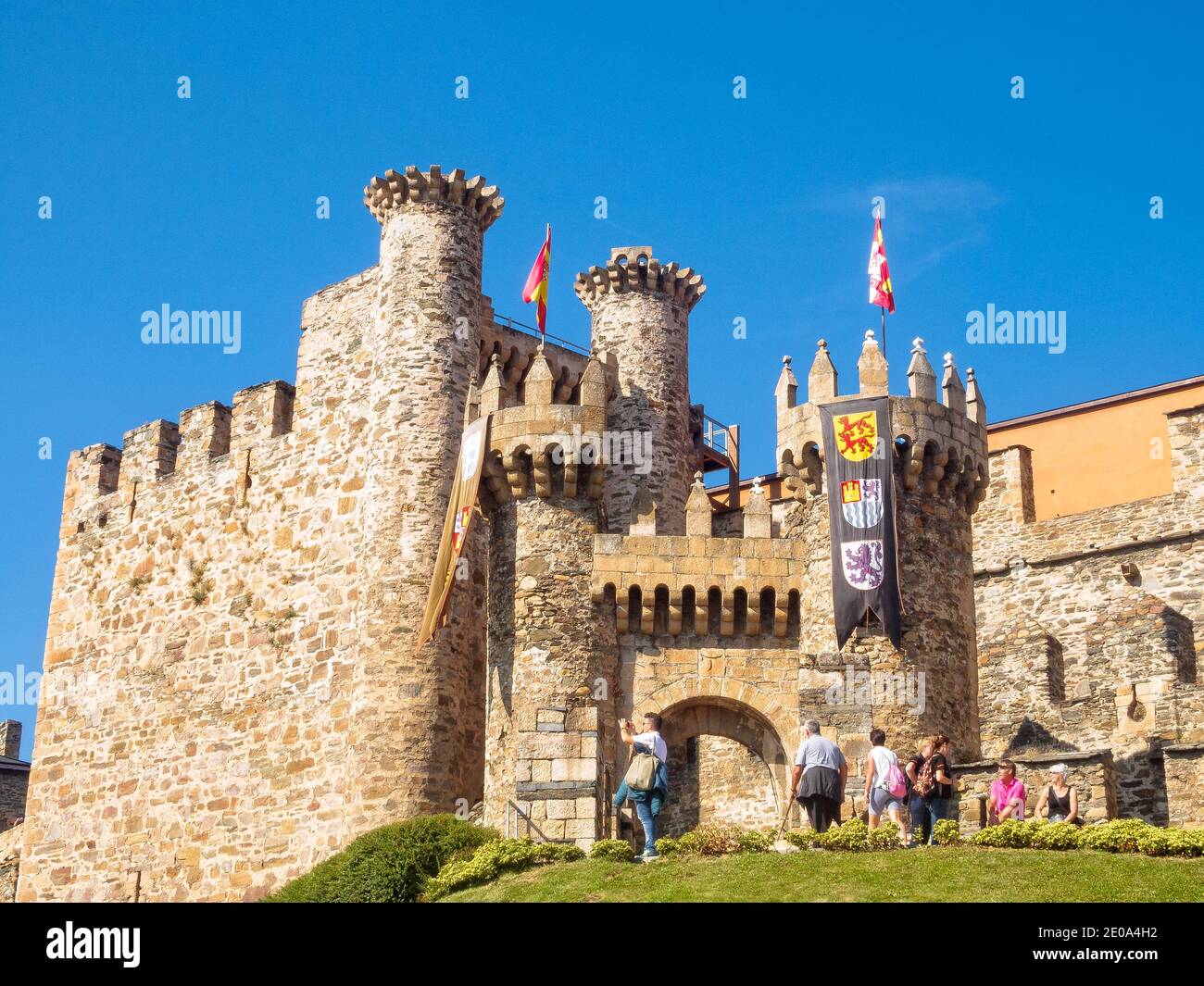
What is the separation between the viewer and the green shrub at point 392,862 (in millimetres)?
30984

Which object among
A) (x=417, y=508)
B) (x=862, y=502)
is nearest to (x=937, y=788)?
(x=862, y=502)

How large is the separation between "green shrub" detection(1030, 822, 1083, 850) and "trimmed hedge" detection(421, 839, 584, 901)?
566 cm

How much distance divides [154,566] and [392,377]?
963cm

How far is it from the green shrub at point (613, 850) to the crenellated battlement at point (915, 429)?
28.6 feet

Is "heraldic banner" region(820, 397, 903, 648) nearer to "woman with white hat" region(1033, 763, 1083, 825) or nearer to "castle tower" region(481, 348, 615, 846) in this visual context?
"castle tower" region(481, 348, 615, 846)

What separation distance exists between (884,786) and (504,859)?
544 cm

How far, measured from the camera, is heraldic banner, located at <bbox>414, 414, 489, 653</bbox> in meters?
34.6

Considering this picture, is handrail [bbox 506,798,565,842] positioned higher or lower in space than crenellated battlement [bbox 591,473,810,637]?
Answer: lower

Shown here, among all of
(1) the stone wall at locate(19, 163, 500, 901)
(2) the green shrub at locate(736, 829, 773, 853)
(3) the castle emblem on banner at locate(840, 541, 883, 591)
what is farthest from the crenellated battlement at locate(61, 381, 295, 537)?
(2) the green shrub at locate(736, 829, 773, 853)

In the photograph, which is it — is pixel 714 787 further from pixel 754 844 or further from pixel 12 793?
pixel 12 793

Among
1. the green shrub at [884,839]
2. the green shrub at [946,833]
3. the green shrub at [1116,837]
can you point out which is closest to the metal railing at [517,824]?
the green shrub at [884,839]

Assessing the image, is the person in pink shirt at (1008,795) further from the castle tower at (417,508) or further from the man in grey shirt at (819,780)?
the castle tower at (417,508)
